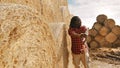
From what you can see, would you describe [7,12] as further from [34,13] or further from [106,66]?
[106,66]

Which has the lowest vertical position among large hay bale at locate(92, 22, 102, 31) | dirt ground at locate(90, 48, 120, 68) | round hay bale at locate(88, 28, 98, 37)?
dirt ground at locate(90, 48, 120, 68)

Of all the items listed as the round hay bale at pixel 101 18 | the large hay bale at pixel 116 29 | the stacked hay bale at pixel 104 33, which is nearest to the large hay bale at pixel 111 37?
the stacked hay bale at pixel 104 33

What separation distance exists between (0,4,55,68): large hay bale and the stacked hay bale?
9.52m

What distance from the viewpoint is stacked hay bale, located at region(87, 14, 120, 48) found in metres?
13.3

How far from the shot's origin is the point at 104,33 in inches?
525

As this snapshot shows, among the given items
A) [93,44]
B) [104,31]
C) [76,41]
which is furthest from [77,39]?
[93,44]

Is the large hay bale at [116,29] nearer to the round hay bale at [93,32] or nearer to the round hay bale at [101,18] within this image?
the round hay bale at [101,18]

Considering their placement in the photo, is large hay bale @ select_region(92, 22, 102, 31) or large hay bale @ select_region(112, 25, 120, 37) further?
large hay bale @ select_region(92, 22, 102, 31)

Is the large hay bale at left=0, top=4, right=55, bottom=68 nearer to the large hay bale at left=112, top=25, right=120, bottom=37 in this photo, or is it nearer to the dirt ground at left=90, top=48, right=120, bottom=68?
the dirt ground at left=90, top=48, right=120, bottom=68

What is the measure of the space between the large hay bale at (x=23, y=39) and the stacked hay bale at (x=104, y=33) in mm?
9519

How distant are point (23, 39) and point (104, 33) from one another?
10161 millimetres

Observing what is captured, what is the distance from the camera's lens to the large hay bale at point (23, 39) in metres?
3.15

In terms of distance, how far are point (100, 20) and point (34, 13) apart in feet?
33.1

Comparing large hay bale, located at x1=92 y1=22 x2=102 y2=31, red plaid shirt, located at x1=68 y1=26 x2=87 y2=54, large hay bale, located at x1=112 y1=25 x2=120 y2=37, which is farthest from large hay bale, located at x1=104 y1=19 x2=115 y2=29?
red plaid shirt, located at x1=68 y1=26 x2=87 y2=54
